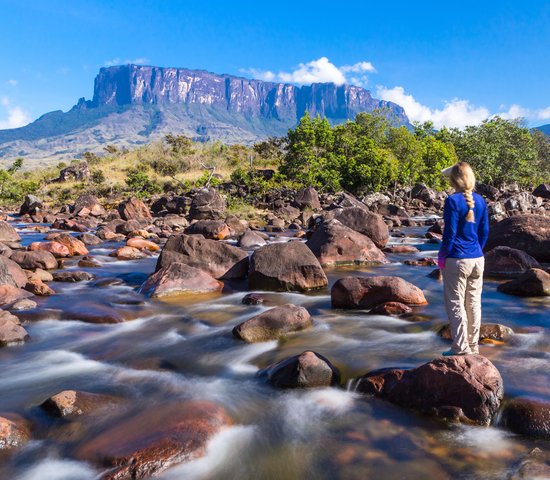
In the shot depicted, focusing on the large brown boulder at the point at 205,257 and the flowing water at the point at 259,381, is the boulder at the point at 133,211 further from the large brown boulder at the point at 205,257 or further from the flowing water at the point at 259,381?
the flowing water at the point at 259,381

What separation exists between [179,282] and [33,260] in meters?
6.44

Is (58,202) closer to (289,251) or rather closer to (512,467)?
(289,251)

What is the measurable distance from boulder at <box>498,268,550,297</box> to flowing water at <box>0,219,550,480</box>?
11.9 inches

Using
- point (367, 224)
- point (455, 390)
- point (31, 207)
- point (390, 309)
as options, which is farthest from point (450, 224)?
point (31, 207)

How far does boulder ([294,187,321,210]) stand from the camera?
36188 mm

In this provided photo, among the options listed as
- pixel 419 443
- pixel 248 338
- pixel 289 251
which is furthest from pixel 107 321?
pixel 419 443

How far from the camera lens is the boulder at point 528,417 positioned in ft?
15.9

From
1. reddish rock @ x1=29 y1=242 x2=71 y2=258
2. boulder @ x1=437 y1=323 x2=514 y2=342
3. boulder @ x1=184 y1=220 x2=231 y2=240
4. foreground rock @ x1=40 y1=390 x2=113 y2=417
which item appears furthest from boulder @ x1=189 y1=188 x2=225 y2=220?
foreground rock @ x1=40 y1=390 x2=113 y2=417

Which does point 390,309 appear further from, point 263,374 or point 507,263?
point 507,263

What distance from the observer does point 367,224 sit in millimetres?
19406

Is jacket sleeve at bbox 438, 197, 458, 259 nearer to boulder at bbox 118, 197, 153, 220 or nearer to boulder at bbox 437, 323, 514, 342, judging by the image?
boulder at bbox 437, 323, 514, 342

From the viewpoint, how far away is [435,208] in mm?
45406

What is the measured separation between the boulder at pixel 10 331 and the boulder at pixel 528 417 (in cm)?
745

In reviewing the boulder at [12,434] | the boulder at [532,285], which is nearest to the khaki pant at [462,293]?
the boulder at [12,434]
